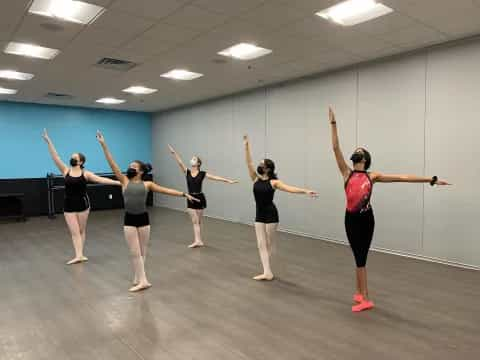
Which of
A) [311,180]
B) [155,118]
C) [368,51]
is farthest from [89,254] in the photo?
[155,118]

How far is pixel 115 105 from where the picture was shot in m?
10.7

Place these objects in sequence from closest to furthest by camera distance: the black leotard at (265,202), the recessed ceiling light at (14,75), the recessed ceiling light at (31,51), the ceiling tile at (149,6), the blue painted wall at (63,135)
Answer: the ceiling tile at (149,6)
the black leotard at (265,202)
the recessed ceiling light at (31,51)
the recessed ceiling light at (14,75)
the blue painted wall at (63,135)

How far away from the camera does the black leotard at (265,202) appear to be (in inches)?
170

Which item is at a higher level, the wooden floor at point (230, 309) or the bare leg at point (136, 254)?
the bare leg at point (136, 254)

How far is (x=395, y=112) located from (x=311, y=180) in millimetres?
2026

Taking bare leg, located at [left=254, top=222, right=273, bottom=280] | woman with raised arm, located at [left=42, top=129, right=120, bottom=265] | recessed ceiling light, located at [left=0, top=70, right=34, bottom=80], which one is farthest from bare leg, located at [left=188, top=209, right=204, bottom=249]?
recessed ceiling light, located at [left=0, top=70, right=34, bottom=80]

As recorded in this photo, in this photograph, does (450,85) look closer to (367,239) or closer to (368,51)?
(368,51)

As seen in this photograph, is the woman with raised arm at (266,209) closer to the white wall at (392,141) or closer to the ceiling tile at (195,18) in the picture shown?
the ceiling tile at (195,18)

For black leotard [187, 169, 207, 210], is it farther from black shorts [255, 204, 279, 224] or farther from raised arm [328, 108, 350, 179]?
raised arm [328, 108, 350, 179]

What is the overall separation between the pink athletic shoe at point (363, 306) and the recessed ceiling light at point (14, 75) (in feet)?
23.0

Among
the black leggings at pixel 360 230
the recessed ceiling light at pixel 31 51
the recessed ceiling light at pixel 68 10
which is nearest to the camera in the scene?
the black leggings at pixel 360 230

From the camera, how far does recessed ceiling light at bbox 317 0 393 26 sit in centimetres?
398

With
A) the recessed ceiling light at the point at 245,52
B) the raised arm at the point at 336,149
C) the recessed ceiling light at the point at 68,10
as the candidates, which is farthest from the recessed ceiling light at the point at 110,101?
the raised arm at the point at 336,149

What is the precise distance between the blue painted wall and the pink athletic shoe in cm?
976
